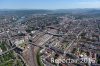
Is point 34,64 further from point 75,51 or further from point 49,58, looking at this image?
point 75,51

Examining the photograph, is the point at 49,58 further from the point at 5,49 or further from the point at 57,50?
the point at 5,49

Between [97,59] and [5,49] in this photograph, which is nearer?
[97,59]

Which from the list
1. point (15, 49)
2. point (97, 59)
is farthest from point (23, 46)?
point (97, 59)

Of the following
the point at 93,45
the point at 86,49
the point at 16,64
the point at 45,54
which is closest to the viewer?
the point at 16,64

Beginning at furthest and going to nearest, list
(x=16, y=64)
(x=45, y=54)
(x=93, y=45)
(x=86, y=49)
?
(x=93, y=45) → (x=86, y=49) → (x=45, y=54) → (x=16, y=64)

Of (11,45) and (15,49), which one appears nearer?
(15,49)

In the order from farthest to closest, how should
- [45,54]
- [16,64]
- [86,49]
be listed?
[86,49], [45,54], [16,64]

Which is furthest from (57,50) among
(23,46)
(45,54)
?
(23,46)
